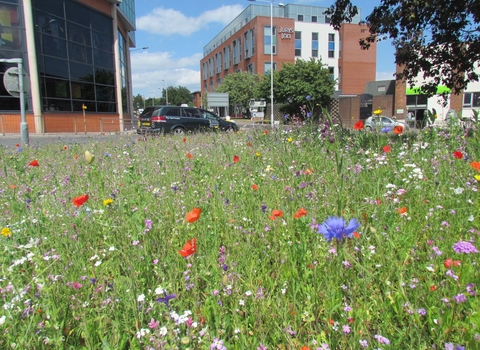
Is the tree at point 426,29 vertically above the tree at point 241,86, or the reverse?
the tree at point 241,86

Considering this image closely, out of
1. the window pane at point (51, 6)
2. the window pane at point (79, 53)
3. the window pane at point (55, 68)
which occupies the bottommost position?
the window pane at point (55, 68)

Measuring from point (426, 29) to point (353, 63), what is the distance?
151ft


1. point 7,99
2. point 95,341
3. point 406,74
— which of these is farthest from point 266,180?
point 7,99

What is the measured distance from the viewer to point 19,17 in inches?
736

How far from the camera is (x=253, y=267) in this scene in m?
1.64

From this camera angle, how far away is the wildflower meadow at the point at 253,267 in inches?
45.3

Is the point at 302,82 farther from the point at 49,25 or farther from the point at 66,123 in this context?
the point at 49,25

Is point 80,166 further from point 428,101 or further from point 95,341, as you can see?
point 428,101

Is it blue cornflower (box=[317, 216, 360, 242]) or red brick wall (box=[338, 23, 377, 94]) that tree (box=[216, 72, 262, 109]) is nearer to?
red brick wall (box=[338, 23, 377, 94])

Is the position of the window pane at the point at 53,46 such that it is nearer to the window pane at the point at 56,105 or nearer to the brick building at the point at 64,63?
→ the brick building at the point at 64,63

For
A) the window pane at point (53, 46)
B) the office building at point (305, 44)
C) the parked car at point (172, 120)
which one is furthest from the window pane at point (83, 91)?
the office building at point (305, 44)

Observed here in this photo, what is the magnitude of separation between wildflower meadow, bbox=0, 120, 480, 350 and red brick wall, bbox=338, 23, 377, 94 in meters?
50.5

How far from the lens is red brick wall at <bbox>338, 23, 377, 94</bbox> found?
48.1 metres

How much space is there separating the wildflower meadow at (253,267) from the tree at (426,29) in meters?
4.62
